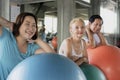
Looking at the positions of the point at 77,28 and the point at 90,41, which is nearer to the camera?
the point at 77,28

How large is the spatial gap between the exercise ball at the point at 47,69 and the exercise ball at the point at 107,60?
1.16 meters

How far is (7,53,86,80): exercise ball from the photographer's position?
142 centimetres

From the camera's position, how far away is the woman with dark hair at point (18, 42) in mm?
1821

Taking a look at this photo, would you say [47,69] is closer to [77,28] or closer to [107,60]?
[77,28]

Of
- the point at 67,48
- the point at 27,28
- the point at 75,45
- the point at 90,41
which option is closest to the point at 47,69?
the point at 27,28

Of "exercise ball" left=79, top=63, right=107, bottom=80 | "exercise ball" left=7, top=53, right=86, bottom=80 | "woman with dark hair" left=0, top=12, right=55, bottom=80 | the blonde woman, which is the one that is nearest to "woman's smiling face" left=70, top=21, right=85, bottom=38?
the blonde woman

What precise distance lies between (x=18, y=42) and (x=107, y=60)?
113 centimetres

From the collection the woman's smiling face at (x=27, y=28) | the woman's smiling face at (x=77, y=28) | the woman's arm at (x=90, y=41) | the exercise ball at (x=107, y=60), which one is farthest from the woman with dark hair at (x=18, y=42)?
the woman's arm at (x=90, y=41)

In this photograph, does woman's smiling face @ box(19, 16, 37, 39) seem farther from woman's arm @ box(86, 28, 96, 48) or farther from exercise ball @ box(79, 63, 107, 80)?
woman's arm @ box(86, 28, 96, 48)

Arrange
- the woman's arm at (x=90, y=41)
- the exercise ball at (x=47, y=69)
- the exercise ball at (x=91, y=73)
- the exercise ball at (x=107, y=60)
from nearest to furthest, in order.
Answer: the exercise ball at (x=47, y=69), the exercise ball at (x=91, y=73), the exercise ball at (x=107, y=60), the woman's arm at (x=90, y=41)

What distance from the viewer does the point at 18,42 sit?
1.96 m

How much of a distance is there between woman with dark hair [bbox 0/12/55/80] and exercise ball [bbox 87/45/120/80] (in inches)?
32.7

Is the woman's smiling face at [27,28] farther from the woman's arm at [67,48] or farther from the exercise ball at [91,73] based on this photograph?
the exercise ball at [91,73]

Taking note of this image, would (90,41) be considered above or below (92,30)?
below
